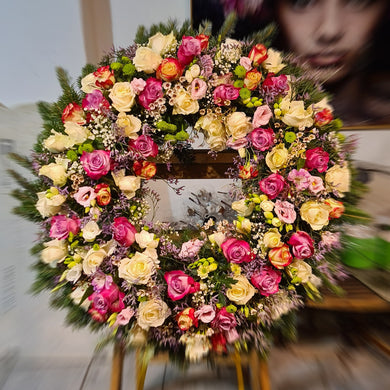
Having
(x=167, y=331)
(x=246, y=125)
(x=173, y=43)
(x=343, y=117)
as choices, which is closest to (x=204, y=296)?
(x=167, y=331)

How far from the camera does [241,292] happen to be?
0.81m

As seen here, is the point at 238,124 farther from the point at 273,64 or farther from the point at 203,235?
the point at 203,235

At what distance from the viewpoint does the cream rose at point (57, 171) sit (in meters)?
0.83

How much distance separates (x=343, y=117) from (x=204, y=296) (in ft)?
3.88

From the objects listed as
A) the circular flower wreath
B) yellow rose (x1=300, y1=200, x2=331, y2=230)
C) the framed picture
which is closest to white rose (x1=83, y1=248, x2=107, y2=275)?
the circular flower wreath

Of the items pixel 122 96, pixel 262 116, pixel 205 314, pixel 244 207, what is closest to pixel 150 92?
pixel 122 96

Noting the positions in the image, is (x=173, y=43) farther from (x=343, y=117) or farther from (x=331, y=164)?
(x=343, y=117)

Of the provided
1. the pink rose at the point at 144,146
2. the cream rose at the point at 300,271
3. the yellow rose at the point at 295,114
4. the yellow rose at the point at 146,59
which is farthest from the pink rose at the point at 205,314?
the yellow rose at the point at 146,59

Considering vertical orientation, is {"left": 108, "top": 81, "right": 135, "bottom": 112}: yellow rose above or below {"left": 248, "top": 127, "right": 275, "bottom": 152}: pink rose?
above

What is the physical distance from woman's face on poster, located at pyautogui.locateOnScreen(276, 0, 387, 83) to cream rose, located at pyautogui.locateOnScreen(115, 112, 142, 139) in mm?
934

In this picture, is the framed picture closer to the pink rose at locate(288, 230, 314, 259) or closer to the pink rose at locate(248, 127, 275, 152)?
the pink rose at locate(248, 127, 275, 152)

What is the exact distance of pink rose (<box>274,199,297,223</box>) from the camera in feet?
2.69

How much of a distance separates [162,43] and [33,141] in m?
0.75

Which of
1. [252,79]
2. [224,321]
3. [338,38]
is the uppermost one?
[338,38]
